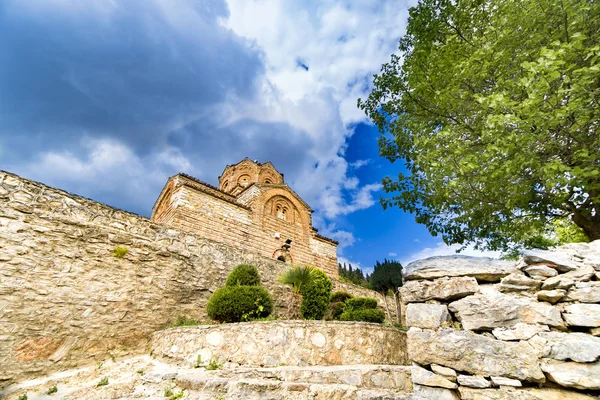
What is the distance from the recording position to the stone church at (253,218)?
47.9ft

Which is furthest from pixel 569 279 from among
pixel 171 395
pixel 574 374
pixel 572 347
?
pixel 171 395

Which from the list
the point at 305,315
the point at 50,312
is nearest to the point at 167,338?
the point at 50,312

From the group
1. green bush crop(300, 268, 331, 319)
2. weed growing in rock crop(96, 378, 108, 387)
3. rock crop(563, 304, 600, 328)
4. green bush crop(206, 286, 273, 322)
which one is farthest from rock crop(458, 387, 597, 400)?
green bush crop(300, 268, 331, 319)

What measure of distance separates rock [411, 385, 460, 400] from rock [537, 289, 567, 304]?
110 centimetres

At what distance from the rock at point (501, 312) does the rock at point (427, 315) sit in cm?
12

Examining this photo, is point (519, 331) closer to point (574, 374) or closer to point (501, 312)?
point (501, 312)

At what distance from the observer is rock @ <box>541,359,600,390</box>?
1.93m

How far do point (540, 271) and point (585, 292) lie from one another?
300 mm

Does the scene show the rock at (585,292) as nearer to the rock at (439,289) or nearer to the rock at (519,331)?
the rock at (519,331)

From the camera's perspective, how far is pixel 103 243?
7211 mm

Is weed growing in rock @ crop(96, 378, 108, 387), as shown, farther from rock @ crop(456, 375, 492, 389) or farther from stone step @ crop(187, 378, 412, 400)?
rock @ crop(456, 375, 492, 389)

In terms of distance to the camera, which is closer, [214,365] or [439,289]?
[439,289]

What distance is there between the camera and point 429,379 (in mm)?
2395

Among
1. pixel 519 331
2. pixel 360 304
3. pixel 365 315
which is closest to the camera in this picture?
pixel 519 331
